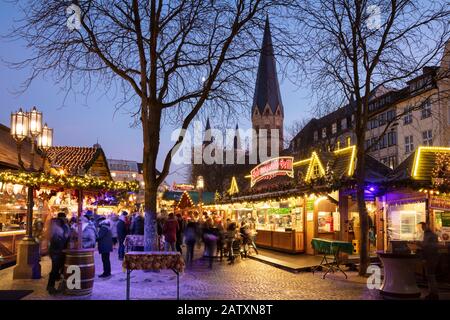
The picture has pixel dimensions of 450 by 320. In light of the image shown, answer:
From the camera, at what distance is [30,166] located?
54.6ft

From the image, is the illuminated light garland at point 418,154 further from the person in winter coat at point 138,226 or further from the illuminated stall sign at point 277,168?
the person in winter coat at point 138,226

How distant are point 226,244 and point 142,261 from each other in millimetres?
11387

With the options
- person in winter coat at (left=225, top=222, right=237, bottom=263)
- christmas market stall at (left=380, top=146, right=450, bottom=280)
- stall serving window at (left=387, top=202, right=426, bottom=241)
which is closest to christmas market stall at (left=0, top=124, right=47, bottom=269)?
person in winter coat at (left=225, top=222, right=237, bottom=263)

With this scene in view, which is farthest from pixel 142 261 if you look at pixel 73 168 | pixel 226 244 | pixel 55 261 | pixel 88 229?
pixel 73 168

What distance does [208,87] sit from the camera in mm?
15875

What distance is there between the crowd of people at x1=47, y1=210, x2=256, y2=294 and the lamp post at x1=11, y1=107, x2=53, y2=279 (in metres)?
1.25

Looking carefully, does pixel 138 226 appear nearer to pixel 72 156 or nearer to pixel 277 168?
pixel 277 168

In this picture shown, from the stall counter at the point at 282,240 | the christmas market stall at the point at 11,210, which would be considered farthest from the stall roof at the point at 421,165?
the christmas market stall at the point at 11,210

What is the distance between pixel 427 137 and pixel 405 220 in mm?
32401

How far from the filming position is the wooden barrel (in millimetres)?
11438

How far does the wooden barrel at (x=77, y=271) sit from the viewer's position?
1144cm

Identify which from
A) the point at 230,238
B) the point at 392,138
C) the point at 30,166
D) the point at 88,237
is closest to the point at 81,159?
the point at 230,238

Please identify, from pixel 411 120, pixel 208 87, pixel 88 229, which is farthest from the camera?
pixel 411 120
